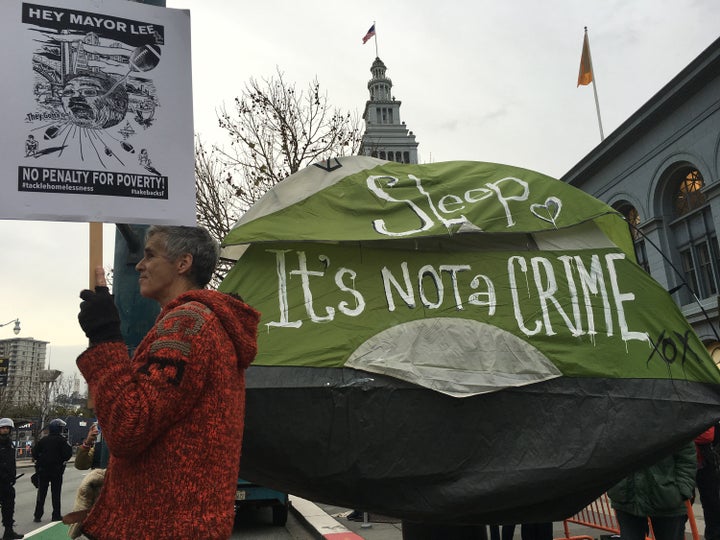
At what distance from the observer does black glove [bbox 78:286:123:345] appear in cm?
180

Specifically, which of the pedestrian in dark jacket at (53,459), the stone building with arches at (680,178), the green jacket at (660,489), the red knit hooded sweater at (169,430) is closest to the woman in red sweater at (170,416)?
the red knit hooded sweater at (169,430)

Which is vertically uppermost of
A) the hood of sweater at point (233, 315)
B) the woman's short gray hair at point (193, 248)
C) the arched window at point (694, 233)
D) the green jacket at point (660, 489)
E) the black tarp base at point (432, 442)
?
the arched window at point (694, 233)

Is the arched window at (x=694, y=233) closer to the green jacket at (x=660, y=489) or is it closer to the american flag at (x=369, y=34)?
the green jacket at (x=660, y=489)

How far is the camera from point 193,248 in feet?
7.29

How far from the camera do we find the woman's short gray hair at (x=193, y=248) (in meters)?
2.20

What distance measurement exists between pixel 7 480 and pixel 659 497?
413 inches

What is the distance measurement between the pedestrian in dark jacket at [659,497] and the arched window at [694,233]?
53.3 feet

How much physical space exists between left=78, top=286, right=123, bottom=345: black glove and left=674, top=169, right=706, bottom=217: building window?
20.9 m

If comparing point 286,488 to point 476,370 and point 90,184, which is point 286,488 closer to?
point 476,370

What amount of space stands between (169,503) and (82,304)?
62 centimetres

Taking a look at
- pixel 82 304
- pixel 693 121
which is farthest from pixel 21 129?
pixel 693 121

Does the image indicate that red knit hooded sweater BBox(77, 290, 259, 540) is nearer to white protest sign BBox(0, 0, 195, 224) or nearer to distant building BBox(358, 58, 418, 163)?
white protest sign BBox(0, 0, 195, 224)

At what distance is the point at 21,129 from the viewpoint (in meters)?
2.55

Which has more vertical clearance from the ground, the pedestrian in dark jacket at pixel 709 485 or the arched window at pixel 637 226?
the arched window at pixel 637 226
